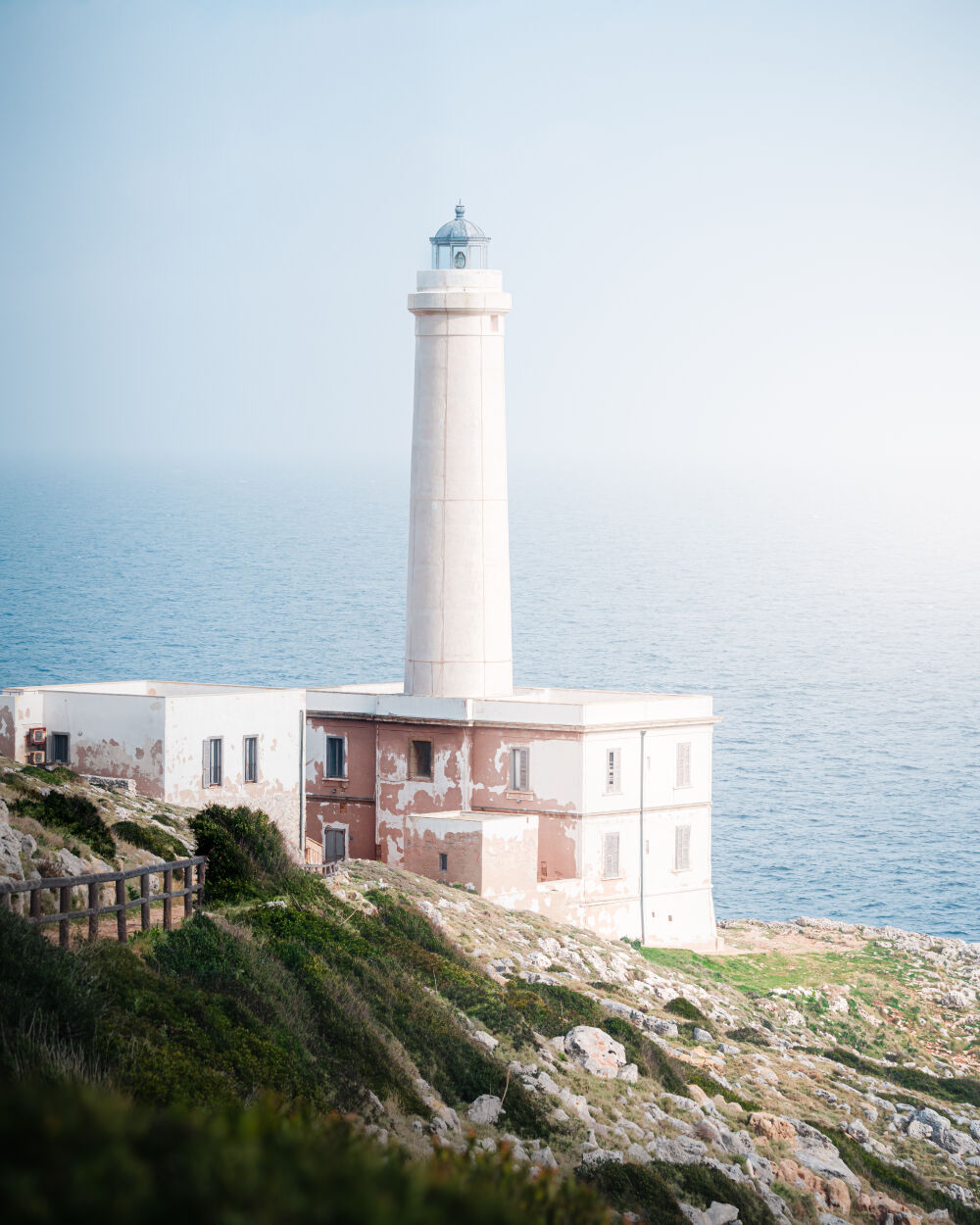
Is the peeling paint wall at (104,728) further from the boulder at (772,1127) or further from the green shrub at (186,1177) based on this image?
the green shrub at (186,1177)

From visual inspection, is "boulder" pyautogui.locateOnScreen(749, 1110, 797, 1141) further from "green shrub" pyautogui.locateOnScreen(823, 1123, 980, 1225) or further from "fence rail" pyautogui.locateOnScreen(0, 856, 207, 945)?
"fence rail" pyautogui.locateOnScreen(0, 856, 207, 945)

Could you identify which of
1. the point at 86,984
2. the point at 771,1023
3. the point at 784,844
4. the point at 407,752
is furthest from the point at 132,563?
the point at 86,984

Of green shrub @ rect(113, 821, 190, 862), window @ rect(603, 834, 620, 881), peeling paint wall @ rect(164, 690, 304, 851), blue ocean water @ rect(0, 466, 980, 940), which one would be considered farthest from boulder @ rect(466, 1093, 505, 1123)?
blue ocean water @ rect(0, 466, 980, 940)

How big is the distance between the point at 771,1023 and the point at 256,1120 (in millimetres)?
25310

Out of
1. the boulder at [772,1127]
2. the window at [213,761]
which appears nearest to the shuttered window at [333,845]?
the window at [213,761]

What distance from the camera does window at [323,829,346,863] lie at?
38.2 m

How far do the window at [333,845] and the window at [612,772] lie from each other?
21.6 feet

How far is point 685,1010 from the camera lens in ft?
92.6

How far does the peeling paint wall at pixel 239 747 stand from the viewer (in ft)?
99.1

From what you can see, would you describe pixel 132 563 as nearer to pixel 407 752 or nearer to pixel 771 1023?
pixel 407 752

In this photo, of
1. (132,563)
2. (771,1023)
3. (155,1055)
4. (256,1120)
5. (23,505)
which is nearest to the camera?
(256,1120)

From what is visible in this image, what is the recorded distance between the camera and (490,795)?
36.6 meters

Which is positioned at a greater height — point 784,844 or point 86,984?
point 86,984

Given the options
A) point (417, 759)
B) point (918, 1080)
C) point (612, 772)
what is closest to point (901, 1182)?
point (918, 1080)
